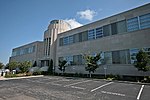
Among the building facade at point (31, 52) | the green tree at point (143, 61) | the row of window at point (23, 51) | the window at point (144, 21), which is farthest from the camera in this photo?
the row of window at point (23, 51)

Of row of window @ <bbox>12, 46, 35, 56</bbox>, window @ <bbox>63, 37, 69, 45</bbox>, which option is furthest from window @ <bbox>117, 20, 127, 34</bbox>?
row of window @ <bbox>12, 46, 35, 56</bbox>

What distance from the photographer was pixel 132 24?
20688mm

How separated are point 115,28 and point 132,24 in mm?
2978

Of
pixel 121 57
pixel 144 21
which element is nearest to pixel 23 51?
pixel 121 57

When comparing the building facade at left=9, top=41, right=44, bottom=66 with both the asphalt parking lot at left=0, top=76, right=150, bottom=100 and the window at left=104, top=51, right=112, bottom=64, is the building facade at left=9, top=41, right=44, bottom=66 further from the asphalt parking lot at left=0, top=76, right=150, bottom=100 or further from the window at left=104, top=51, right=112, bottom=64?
the asphalt parking lot at left=0, top=76, right=150, bottom=100

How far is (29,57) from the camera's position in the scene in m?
44.5

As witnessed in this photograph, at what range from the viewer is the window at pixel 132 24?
20.2 m

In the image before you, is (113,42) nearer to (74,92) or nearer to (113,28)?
(113,28)

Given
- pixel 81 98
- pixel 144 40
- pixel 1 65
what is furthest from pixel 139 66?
pixel 1 65

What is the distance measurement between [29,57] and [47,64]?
413 inches

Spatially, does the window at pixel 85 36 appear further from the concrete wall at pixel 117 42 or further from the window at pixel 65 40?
the window at pixel 65 40

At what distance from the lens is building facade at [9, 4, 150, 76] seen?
19.4 m

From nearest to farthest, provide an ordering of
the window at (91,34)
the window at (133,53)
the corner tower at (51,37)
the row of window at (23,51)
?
the window at (133,53), the window at (91,34), the corner tower at (51,37), the row of window at (23,51)

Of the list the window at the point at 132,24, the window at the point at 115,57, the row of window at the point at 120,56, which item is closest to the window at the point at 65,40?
the row of window at the point at 120,56
